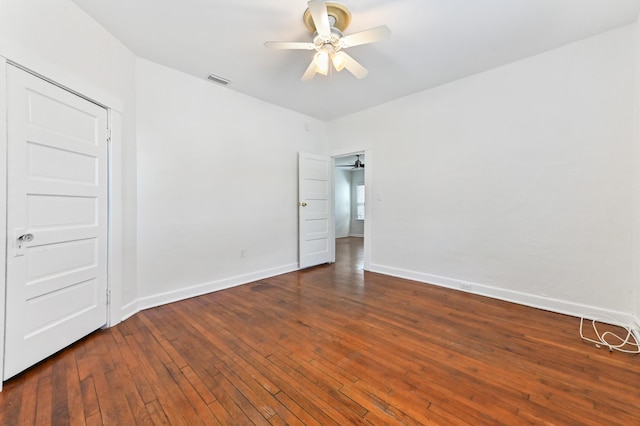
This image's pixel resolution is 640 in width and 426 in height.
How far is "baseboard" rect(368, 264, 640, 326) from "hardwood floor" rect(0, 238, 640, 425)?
0.40 ft

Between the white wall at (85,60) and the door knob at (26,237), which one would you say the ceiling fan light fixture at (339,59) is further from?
the door knob at (26,237)

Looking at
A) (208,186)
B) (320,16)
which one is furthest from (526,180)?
(208,186)

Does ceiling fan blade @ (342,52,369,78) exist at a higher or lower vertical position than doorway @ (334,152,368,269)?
higher

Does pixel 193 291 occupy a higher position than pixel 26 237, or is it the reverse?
pixel 26 237

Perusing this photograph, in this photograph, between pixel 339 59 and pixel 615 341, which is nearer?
pixel 615 341

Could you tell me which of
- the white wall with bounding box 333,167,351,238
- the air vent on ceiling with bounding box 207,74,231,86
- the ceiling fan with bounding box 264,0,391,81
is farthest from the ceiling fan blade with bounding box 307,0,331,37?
the white wall with bounding box 333,167,351,238

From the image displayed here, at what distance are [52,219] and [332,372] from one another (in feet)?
7.75

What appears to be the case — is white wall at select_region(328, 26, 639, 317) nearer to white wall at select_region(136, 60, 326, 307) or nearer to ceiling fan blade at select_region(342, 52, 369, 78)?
ceiling fan blade at select_region(342, 52, 369, 78)

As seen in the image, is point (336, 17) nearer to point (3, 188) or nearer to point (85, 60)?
point (85, 60)

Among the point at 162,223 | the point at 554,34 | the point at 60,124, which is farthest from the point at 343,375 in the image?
the point at 554,34

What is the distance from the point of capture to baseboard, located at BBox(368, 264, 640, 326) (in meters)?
2.35

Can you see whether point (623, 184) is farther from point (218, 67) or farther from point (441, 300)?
point (218, 67)

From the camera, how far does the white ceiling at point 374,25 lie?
203cm

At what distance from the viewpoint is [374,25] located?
2223mm
